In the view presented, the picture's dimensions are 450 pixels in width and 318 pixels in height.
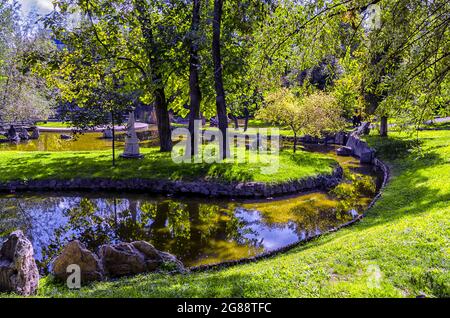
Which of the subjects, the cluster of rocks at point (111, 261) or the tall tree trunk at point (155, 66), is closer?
the cluster of rocks at point (111, 261)

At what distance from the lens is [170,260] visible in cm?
1040

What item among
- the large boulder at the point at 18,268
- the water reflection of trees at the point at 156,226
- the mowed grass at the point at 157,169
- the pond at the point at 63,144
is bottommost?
the water reflection of trees at the point at 156,226

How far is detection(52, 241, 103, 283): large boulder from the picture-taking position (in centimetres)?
917

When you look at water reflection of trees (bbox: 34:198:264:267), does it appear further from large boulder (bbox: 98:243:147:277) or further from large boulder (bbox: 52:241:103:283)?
large boulder (bbox: 52:241:103:283)

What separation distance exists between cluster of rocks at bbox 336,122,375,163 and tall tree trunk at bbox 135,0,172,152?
52.8ft

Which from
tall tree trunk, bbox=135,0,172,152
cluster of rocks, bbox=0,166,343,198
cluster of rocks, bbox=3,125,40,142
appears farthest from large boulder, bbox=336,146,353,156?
cluster of rocks, bbox=3,125,40,142

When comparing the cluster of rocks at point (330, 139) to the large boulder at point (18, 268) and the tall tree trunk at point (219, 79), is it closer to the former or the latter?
the tall tree trunk at point (219, 79)

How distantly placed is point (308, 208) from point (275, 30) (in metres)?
9.07

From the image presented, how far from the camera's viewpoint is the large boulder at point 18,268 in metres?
7.93

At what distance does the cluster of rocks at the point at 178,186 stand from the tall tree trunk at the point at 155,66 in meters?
6.65

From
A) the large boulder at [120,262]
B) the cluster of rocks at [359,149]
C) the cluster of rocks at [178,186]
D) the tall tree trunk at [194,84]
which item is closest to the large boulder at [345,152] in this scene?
the cluster of rocks at [359,149]

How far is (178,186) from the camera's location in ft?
67.5

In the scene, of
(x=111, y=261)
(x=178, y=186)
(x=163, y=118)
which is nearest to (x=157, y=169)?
(x=178, y=186)
